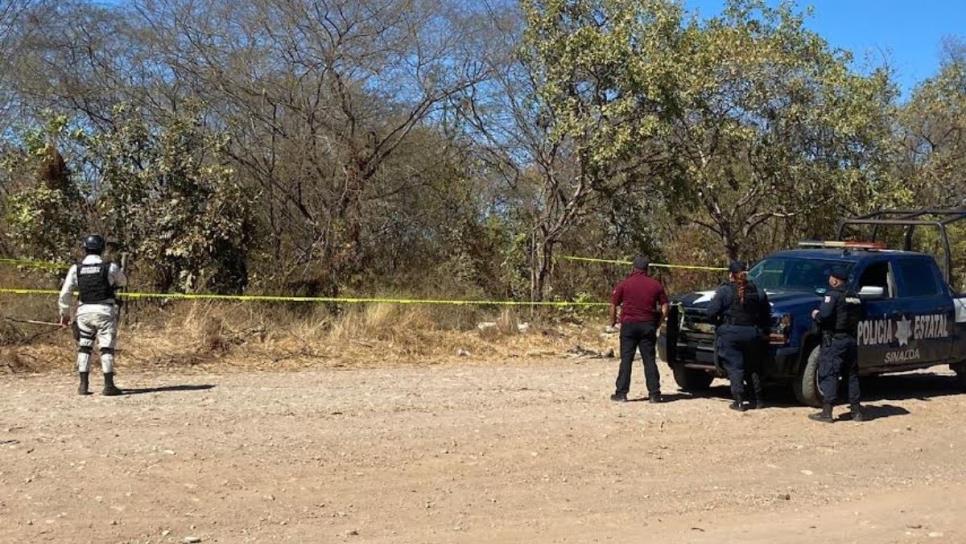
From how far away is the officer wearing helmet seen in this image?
35.4ft

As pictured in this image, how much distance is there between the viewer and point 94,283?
10930 millimetres

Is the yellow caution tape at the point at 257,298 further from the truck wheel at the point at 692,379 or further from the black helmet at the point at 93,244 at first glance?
the truck wheel at the point at 692,379

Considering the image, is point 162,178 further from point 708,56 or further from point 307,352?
point 708,56

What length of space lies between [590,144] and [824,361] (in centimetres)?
791

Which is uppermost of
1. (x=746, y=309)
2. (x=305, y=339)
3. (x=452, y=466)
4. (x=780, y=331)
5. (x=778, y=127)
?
(x=778, y=127)

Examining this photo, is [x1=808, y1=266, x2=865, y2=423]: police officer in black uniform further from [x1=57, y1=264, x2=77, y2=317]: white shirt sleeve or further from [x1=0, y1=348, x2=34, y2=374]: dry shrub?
[x1=0, y1=348, x2=34, y2=374]: dry shrub

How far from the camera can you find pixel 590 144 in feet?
58.0

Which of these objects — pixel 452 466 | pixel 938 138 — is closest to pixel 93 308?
→ pixel 452 466

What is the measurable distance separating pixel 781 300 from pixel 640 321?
5.06 feet

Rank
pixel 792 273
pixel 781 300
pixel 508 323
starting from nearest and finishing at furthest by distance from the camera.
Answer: pixel 781 300
pixel 792 273
pixel 508 323

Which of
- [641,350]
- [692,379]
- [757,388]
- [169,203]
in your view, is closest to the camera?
[757,388]

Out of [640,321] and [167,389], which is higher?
[640,321]

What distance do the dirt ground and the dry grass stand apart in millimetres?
1123

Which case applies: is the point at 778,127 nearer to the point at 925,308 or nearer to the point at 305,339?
the point at 925,308
